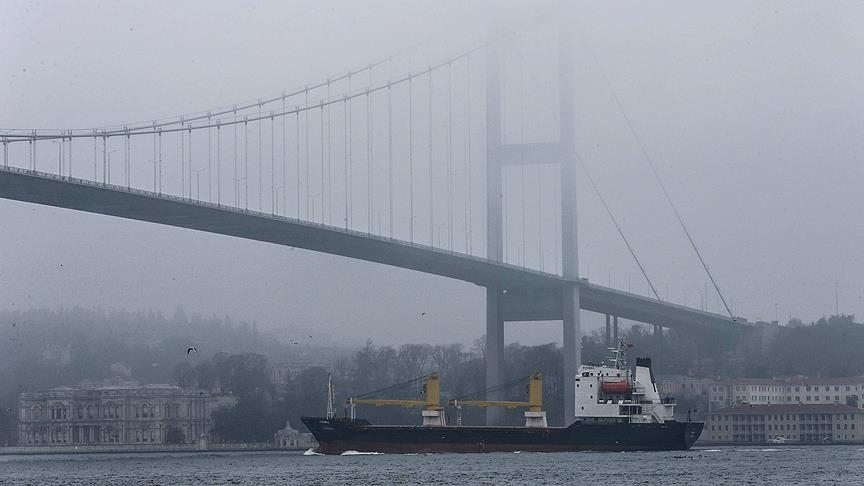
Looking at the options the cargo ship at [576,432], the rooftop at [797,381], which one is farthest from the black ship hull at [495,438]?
the rooftop at [797,381]

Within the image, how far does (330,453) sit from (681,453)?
29.5 feet

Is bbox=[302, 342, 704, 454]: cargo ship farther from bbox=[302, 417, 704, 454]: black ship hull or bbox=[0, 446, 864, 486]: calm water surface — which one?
bbox=[0, 446, 864, 486]: calm water surface

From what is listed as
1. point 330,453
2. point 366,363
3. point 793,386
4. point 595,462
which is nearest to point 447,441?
point 330,453

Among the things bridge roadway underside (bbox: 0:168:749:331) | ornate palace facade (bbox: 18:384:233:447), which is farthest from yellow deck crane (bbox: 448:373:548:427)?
ornate palace facade (bbox: 18:384:233:447)

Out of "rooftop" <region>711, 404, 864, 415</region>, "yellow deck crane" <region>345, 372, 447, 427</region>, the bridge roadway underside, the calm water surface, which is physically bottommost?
the calm water surface

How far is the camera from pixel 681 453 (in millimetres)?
55125

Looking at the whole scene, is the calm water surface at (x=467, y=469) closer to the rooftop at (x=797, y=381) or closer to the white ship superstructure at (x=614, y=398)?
the white ship superstructure at (x=614, y=398)

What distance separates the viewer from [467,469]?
45719 mm

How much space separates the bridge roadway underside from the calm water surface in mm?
5246

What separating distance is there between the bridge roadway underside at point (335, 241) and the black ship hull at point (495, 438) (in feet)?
14.1

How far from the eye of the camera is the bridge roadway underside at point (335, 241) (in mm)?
48875

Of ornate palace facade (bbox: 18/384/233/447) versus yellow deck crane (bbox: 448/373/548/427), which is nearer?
yellow deck crane (bbox: 448/373/548/427)

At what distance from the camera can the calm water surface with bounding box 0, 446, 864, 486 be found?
4156 centimetres

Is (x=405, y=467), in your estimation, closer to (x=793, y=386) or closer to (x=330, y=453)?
(x=330, y=453)
